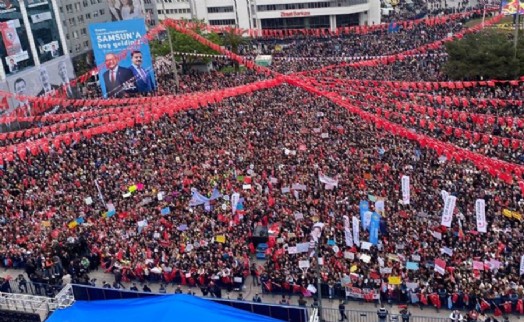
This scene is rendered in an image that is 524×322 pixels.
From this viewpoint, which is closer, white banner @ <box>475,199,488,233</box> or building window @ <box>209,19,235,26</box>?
white banner @ <box>475,199,488,233</box>

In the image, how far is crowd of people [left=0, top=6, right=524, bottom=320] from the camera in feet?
62.1

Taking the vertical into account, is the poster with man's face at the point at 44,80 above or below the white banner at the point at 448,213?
above

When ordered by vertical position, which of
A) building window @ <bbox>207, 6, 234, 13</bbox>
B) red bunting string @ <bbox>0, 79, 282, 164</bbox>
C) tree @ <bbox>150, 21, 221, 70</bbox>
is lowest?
red bunting string @ <bbox>0, 79, 282, 164</bbox>

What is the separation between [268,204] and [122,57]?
24225 mm

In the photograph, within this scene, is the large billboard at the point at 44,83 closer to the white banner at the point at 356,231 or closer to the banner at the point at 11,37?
the banner at the point at 11,37

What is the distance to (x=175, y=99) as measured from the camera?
34281 millimetres

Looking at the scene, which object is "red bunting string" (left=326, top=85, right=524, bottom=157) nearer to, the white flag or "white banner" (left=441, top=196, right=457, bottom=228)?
the white flag

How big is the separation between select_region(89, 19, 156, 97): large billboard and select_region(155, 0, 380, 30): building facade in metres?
26.3

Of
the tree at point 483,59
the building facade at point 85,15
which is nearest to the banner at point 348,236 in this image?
the tree at point 483,59

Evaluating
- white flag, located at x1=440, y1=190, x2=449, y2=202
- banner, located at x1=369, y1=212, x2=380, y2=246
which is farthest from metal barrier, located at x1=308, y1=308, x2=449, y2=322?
white flag, located at x1=440, y1=190, x2=449, y2=202

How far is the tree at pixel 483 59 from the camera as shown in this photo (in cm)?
3741

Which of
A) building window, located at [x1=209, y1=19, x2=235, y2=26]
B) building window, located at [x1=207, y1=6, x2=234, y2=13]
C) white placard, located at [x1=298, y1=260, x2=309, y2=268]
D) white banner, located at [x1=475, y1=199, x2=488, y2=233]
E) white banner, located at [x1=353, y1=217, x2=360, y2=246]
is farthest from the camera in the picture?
building window, located at [x1=209, y1=19, x2=235, y2=26]

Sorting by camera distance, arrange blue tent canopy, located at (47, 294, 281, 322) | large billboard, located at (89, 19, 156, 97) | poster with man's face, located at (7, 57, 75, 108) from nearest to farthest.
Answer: blue tent canopy, located at (47, 294, 281, 322) < large billboard, located at (89, 19, 156, 97) < poster with man's face, located at (7, 57, 75, 108)

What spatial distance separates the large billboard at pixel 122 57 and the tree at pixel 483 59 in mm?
22617
